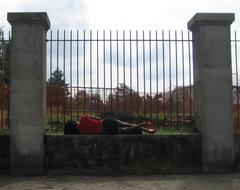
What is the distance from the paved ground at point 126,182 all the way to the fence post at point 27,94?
437 millimetres

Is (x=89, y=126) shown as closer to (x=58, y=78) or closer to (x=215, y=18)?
(x=58, y=78)

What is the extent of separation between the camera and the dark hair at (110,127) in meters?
10.7

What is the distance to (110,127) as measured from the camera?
10703 mm

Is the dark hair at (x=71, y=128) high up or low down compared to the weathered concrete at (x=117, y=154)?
up

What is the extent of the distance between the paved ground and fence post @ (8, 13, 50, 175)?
44 centimetres

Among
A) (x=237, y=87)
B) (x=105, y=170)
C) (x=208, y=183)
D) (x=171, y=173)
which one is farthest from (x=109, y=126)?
(x=237, y=87)

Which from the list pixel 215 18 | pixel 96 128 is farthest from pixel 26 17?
pixel 215 18

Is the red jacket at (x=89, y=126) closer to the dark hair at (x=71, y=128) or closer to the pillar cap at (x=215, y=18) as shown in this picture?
the dark hair at (x=71, y=128)

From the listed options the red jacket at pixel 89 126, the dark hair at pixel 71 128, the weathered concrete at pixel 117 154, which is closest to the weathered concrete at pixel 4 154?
the weathered concrete at pixel 117 154

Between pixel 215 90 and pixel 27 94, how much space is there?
387 centimetres

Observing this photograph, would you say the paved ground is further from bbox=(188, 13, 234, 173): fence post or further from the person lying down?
the person lying down

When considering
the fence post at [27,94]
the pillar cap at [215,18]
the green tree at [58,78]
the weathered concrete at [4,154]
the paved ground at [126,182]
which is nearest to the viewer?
the paved ground at [126,182]

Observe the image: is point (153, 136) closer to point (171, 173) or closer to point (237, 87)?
point (171, 173)

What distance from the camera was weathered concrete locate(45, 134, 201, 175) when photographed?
417 inches
